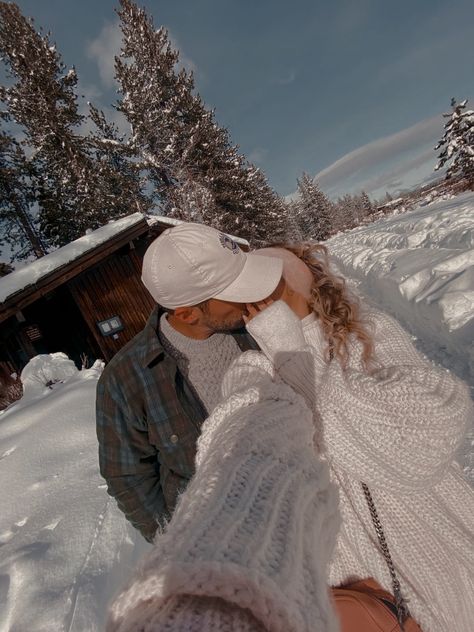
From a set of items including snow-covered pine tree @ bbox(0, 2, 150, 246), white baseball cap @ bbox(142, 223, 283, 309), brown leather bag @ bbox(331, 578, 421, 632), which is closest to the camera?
brown leather bag @ bbox(331, 578, 421, 632)

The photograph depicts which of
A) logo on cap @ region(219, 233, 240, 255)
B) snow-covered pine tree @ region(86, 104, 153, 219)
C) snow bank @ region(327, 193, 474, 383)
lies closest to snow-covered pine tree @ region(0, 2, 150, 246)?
snow-covered pine tree @ region(86, 104, 153, 219)

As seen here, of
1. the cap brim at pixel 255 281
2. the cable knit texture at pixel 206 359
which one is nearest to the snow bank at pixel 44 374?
the cable knit texture at pixel 206 359

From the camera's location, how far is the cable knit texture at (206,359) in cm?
194

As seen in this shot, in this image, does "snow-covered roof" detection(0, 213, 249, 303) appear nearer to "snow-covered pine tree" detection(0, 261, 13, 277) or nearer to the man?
the man

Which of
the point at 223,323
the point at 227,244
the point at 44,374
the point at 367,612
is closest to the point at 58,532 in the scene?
the point at 223,323

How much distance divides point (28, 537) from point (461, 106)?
1430 inches

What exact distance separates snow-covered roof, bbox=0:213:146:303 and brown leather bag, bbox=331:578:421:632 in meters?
10.2

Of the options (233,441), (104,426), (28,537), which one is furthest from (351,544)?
(28,537)

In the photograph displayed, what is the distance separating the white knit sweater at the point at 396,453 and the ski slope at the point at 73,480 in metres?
0.67

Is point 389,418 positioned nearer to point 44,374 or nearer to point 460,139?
point 44,374

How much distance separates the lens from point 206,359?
1.95 m

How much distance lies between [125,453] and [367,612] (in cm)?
134

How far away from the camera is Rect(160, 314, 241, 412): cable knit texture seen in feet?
6.38

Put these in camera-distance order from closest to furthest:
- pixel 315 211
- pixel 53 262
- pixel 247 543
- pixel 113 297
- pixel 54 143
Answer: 1. pixel 247 543
2. pixel 53 262
3. pixel 113 297
4. pixel 54 143
5. pixel 315 211
